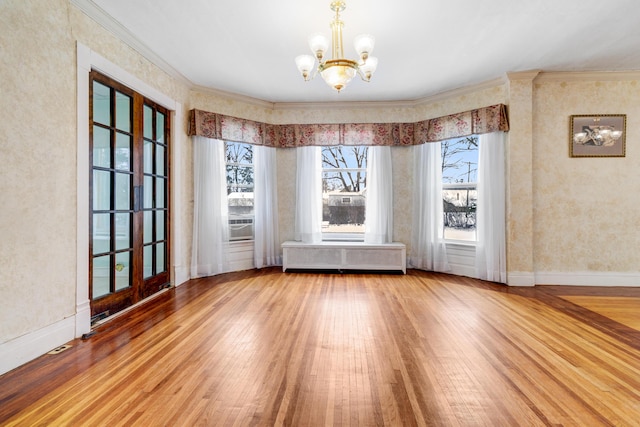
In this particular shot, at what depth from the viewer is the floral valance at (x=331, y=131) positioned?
473 cm

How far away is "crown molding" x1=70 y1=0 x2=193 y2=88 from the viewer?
2.73 meters

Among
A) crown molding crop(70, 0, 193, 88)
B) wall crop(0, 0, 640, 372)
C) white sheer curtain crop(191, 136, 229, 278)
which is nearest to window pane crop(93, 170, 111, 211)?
wall crop(0, 0, 640, 372)

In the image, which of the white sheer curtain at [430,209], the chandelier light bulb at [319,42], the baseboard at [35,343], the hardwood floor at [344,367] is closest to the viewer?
the hardwood floor at [344,367]

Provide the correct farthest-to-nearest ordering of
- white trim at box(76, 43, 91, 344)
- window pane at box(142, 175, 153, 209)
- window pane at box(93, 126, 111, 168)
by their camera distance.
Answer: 1. window pane at box(142, 175, 153, 209)
2. window pane at box(93, 126, 111, 168)
3. white trim at box(76, 43, 91, 344)

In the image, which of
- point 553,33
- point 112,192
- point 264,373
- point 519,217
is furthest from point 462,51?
point 112,192

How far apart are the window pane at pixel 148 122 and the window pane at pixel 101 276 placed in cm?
155

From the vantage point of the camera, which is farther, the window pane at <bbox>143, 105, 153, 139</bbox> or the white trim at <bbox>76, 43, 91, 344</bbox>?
the window pane at <bbox>143, 105, 153, 139</bbox>

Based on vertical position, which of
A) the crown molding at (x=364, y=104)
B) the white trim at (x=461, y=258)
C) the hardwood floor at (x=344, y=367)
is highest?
the crown molding at (x=364, y=104)

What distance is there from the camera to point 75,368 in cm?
212

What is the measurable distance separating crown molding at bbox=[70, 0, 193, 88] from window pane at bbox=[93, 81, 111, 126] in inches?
22.3

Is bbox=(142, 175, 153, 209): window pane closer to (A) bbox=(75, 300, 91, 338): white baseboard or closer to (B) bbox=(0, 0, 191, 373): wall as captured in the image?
(B) bbox=(0, 0, 191, 373): wall

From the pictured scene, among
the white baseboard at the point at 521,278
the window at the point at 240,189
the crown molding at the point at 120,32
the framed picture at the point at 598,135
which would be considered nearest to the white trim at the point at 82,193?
the crown molding at the point at 120,32

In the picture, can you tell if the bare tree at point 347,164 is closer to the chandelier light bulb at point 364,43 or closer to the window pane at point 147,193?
the window pane at point 147,193

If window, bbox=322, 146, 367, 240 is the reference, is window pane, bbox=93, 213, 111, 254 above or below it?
below
